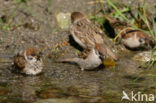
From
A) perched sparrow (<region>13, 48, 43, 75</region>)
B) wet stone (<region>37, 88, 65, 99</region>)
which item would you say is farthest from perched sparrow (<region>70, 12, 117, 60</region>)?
wet stone (<region>37, 88, 65, 99</region>)

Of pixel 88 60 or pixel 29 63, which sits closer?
pixel 29 63

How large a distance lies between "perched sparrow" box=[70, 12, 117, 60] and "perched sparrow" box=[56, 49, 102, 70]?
0.17 metres

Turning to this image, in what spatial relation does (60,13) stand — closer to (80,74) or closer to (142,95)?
(80,74)

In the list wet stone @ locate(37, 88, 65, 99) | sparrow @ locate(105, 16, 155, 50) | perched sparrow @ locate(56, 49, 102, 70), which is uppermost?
sparrow @ locate(105, 16, 155, 50)

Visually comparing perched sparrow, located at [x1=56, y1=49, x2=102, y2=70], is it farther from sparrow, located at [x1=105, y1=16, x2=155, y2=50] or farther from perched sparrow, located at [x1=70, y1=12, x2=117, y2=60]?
sparrow, located at [x1=105, y1=16, x2=155, y2=50]

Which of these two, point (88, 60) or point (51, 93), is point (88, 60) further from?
point (51, 93)

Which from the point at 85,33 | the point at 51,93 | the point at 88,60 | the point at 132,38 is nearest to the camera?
the point at 51,93

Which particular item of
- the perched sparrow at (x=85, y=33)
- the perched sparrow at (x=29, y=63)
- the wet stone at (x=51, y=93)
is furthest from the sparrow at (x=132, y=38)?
the wet stone at (x=51, y=93)

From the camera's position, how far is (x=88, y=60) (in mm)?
6285

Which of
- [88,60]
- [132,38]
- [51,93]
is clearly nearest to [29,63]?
[88,60]

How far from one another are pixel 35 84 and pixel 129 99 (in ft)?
4.84

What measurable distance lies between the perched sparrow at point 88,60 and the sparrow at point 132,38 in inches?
50.9

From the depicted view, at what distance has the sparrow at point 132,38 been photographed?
7.43 metres

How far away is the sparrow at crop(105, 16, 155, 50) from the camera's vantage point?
7.43m
